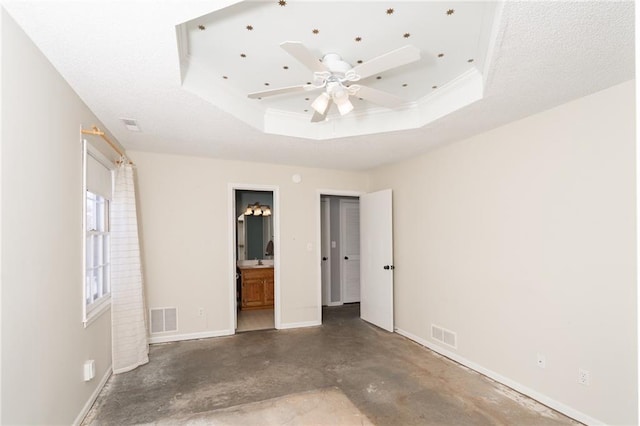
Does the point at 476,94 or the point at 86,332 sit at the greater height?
the point at 476,94

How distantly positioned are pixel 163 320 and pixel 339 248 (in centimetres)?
330

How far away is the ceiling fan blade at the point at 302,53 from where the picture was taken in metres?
1.71

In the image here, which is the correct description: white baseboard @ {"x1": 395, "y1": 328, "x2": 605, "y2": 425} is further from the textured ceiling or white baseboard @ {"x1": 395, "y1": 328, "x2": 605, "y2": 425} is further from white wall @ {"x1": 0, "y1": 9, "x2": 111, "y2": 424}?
white wall @ {"x1": 0, "y1": 9, "x2": 111, "y2": 424}

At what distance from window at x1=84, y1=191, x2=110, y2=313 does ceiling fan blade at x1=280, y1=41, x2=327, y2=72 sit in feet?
7.22

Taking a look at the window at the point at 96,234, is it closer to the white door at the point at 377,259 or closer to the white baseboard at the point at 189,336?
the white baseboard at the point at 189,336

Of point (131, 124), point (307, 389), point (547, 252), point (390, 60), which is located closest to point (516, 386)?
→ point (547, 252)

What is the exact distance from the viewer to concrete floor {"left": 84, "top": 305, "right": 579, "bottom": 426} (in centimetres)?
254

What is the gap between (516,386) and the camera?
9.68 feet

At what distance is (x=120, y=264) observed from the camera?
10.9 feet

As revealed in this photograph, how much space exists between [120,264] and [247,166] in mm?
2068

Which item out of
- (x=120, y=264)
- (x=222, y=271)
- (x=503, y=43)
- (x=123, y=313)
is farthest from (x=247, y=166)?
(x=503, y=43)

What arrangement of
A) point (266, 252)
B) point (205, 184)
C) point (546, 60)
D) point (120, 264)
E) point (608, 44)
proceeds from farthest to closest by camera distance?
point (266, 252) < point (205, 184) < point (120, 264) < point (546, 60) < point (608, 44)

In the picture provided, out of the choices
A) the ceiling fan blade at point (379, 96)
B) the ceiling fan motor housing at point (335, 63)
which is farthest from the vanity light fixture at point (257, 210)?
the ceiling fan motor housing at point (335, 63)

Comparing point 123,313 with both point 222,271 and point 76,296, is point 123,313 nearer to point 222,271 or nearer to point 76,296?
point 76,296
